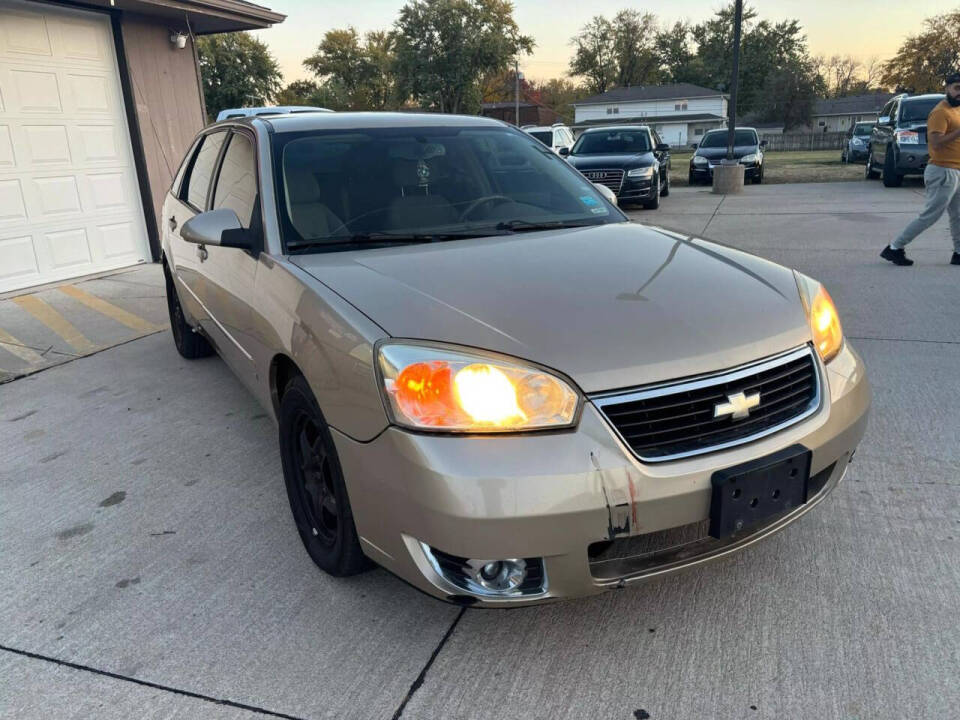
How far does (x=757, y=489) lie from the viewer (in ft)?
6.69

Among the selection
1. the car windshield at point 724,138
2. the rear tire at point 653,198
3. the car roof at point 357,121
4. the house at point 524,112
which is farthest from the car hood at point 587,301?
the house at point 524,112

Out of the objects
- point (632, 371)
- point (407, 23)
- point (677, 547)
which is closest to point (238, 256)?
point (632, 371)

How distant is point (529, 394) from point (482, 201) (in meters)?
1.57

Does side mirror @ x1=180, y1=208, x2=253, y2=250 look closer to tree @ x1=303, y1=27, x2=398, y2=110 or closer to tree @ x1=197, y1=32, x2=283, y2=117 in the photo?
tree @ x1=197, y1=32, x2=283, y2=117

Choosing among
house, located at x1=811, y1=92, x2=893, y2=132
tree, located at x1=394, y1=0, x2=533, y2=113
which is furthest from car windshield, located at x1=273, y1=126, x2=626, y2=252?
house, located at x1=811, y1=92, x2=893, y2=132

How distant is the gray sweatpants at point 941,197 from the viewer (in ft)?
22.4

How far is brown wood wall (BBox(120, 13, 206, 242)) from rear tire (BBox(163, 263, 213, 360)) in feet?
13.3

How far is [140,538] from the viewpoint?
118 inches

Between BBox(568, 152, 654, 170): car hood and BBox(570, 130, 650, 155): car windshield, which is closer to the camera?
BBox(568, 152, 654, 170): car hood

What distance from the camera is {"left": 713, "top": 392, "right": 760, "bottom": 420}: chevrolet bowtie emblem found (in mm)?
2061

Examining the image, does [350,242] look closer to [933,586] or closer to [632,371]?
[632,371]

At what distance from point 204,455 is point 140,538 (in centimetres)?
81

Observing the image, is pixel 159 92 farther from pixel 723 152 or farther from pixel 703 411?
pixel 723 152

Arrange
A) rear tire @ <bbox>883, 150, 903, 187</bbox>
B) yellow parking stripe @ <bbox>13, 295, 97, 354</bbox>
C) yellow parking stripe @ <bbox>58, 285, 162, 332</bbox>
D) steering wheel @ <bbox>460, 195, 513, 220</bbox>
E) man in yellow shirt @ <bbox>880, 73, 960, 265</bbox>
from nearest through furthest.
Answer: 1. steering wheel @ <bbox>460, 195, 513, 220</bbox>
2. yellow parking stripe @ <bbox>13, 295, 97, 354</bbox>
3. yellow parking stripe @ <bbox>58, 285, 162, 332</bbox>
4. man in yellow shirt @ <bbox>880, 73, 960, 265</bbox>
5. rear tire @ <bbox>883, 150, 903, 187</bbox>
